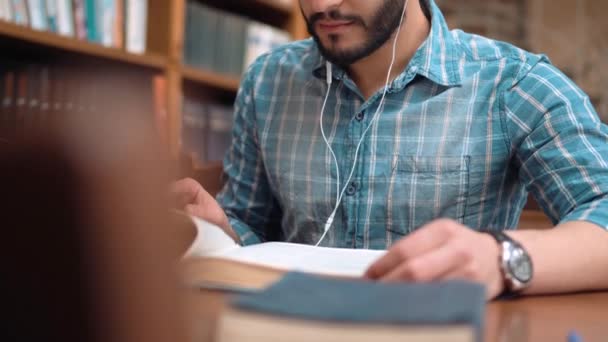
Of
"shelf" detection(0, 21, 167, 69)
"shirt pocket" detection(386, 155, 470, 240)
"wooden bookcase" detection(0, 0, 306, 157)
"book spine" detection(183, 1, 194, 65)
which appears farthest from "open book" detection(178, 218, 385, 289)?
"book spine" detection(183, 1, 194, 65)

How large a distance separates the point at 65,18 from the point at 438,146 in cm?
118

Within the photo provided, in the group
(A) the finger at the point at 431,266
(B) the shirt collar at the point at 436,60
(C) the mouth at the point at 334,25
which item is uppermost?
(C) the mouth at the point at 334,25

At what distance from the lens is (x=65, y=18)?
1.76 metres

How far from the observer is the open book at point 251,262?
61cm

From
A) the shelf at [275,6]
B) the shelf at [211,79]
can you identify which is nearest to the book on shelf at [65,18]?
the shelf at [211,79]

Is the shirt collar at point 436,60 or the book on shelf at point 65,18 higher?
the book on shelf at point 65,18

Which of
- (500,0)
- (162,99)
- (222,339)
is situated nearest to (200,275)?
(222,339)

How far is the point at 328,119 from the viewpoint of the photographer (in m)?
1.17

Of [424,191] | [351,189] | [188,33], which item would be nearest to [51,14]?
[188,33]

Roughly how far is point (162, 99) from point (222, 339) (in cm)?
169

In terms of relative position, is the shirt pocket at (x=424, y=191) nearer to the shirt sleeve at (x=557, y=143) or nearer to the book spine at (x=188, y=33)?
the shirt sleeve at (x=557, y=143)

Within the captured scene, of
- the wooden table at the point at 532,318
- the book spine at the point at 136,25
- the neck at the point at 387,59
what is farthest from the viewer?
the book spine at the point at 136,25

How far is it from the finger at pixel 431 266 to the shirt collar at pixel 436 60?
58 cm

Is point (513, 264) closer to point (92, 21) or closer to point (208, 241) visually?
point (208, 241)
